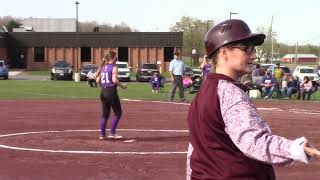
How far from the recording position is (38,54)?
2854 inches

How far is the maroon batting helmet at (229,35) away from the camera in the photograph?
333cm

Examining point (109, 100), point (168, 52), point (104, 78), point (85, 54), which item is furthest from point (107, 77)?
point (85, 54)

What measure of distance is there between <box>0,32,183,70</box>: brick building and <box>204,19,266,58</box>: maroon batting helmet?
6699 cm

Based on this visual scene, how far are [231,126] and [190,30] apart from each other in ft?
340

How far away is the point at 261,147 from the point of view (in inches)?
122

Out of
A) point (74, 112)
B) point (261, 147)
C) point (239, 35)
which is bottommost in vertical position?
point (74, 112)

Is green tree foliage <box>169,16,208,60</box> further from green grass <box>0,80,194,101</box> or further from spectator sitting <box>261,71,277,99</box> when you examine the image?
spectator sitting <box>261,71,277,99</box>

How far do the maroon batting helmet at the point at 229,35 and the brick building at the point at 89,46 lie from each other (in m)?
67.0

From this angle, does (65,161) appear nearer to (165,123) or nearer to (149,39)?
(165,123)

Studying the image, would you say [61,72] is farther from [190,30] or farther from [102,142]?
[190,30]

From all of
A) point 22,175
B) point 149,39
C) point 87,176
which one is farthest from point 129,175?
point 149,39

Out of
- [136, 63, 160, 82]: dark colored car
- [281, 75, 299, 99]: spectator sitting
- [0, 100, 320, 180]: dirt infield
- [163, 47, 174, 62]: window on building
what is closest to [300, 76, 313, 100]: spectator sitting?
[281, 75, 299, 99]: spectator sitting

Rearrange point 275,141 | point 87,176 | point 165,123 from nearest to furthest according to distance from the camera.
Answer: point 275,141 → point 87,176 → point 165,123

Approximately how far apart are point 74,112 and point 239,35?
16.4m
